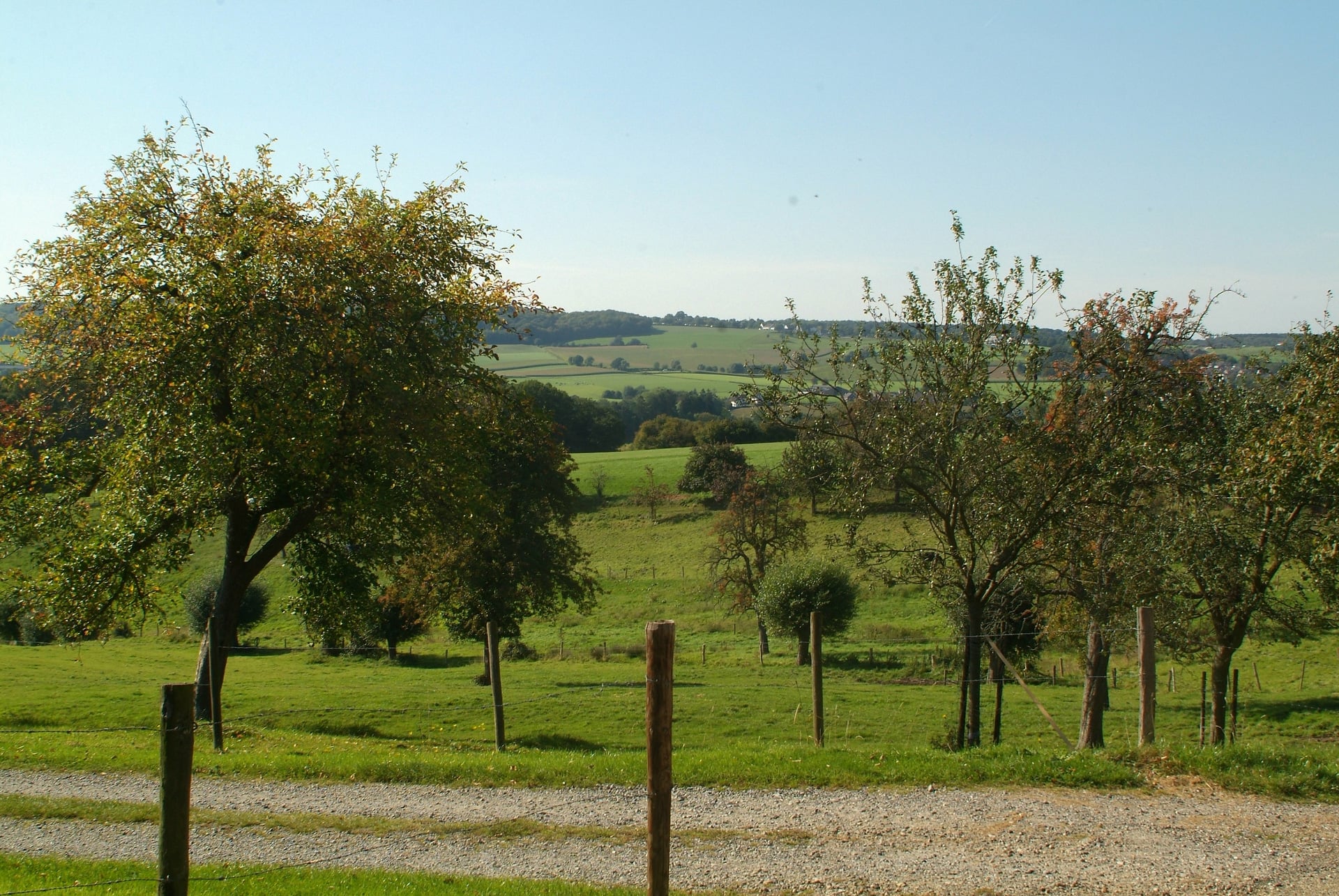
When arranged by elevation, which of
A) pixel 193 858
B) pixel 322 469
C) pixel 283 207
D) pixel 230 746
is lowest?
pixel 230 746

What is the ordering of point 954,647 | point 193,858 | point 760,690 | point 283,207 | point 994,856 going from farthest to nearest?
1. point 954,647
2. point 760,690
3. point 283,207
4. point 193,858
5. point 994,856

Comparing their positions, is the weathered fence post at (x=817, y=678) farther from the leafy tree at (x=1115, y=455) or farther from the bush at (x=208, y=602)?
the bush at (x=208, y=602)

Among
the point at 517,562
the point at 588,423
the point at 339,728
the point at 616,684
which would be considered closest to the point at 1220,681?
the point at 616,684

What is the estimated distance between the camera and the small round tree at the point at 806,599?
39062 millimetres

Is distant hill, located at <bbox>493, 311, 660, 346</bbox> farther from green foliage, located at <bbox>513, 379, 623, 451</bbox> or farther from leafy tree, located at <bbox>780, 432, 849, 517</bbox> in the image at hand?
leafy tree, located at <bbox>780, 432, 849, 517</bbox>

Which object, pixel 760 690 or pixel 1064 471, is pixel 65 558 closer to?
pixel 1064 471

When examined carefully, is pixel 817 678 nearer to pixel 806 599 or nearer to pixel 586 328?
pixel 806 599

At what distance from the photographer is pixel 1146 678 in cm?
1037

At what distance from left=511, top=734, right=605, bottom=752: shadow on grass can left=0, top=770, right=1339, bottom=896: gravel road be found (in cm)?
920

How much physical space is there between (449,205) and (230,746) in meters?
10.8

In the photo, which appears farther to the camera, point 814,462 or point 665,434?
point 665,434

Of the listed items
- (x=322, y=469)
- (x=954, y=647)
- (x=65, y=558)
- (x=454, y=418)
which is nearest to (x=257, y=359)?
(x=322, y=469)

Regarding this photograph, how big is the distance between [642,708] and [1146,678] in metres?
15.5

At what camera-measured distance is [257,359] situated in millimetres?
15930
